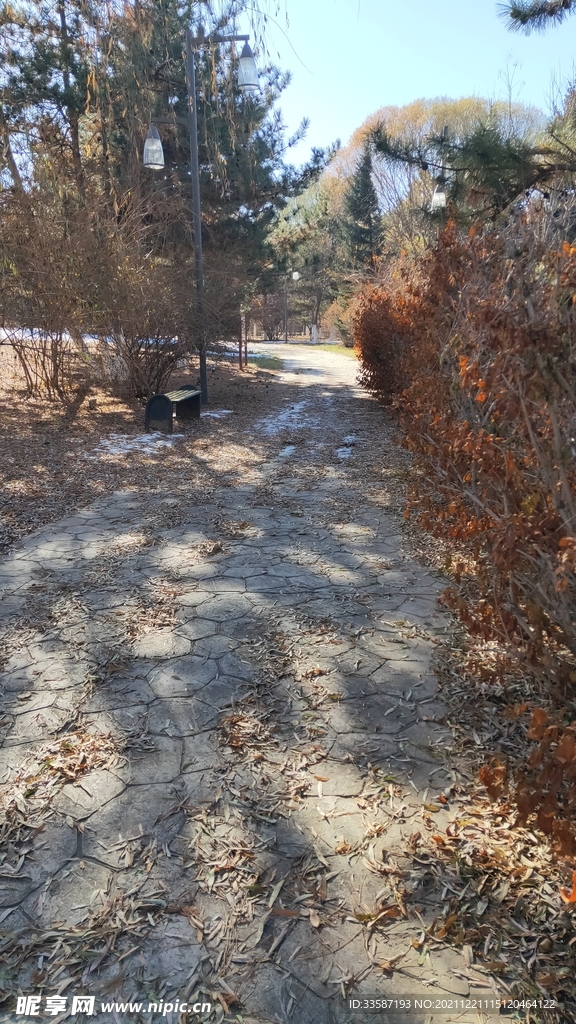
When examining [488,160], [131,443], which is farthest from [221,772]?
[131,443]

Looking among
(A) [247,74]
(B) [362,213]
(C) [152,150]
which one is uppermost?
(B) [362,213]

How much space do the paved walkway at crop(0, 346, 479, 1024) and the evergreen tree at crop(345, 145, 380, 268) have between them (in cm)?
3154

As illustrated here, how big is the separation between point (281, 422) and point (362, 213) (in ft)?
86.9

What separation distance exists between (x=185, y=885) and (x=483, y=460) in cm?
193

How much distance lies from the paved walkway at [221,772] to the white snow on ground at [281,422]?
558 centimetres

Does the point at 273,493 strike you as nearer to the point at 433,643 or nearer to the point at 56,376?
the point at 433,643

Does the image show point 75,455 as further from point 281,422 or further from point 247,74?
point 247,74

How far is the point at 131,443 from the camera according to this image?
8711 mm

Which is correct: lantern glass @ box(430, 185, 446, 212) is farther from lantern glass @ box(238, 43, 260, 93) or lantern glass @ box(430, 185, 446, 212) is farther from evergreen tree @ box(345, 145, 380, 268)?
evergreen tree @ box(345, 145, 380, 268)

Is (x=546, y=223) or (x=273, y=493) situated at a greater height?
(x=546, y=223)

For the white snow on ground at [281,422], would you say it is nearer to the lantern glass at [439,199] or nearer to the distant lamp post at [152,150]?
the lantern glass at [439,199]

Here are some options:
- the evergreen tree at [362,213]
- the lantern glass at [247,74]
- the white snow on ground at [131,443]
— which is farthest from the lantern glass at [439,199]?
the evergreen tree at [362,213]

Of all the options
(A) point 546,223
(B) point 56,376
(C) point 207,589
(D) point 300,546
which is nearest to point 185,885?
(C) point 207,589

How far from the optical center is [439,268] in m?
5.51
